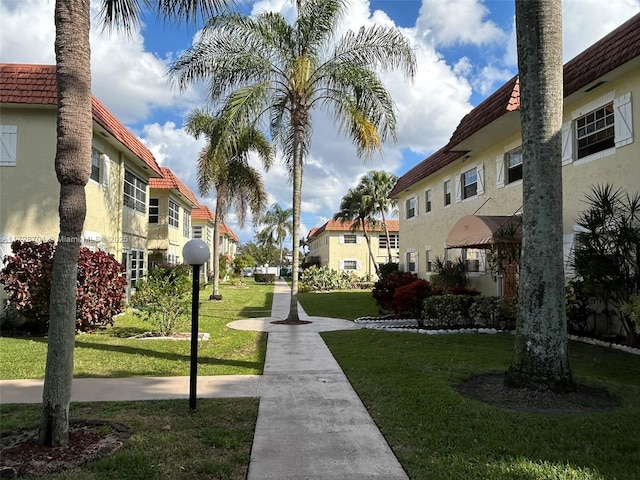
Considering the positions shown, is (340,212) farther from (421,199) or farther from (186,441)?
(186,441)

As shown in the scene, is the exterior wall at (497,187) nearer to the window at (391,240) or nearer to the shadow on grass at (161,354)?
the shadow on grass at (161,354)

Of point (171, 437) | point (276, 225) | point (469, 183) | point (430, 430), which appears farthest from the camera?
point (276, 225)

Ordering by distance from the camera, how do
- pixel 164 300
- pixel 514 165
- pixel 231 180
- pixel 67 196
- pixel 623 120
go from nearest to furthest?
1. pixel 67 196
2. pixel 623 120
3. pixel 164 300
4. pixel 514 165
5. pixel 231 180

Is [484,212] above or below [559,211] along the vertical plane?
above

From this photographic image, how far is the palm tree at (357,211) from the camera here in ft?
126

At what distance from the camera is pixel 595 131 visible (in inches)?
419

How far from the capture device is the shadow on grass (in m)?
8.22

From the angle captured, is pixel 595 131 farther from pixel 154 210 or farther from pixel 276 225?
pixel 276 225

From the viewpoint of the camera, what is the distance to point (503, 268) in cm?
1244

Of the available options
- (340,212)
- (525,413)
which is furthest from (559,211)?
(340,212)

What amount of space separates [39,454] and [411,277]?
1196 centimetres

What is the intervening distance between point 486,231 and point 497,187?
132 inches

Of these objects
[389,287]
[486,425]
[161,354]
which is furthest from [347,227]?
[486,425]

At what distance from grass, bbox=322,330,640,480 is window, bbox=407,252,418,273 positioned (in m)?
14.9
